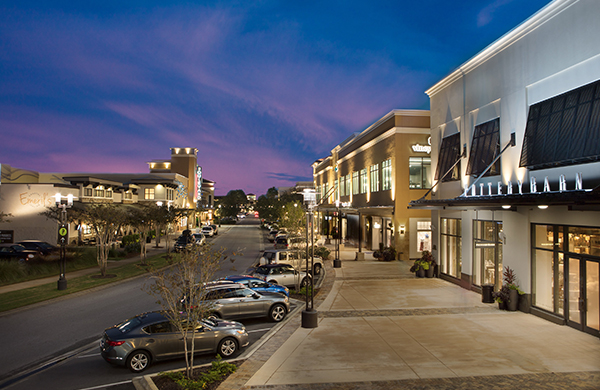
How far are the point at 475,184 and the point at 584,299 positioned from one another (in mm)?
7453

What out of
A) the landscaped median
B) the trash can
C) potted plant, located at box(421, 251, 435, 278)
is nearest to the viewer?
the trash can

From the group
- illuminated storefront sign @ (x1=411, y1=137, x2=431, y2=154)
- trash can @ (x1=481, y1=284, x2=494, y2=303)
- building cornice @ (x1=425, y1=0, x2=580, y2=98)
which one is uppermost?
building cornice @ (x1=425, y1=0, x2=580, y2=98)

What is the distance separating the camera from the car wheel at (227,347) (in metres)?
10.8

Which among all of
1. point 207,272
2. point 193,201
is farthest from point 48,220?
point 193,201

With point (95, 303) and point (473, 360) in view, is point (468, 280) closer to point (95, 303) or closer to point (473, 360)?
point (473, 360)

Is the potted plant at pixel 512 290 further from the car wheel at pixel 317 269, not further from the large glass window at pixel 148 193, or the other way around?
the large glass window at pixel 148 193

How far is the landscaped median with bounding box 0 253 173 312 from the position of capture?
689 inches

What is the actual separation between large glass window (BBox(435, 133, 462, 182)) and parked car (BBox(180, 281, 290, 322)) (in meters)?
11.8

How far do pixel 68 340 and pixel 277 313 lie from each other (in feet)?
23.0

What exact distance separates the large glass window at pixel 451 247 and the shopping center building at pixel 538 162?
0.39m

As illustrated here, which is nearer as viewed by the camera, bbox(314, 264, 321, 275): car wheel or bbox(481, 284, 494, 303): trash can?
bbox(481, 284, 494, 303): trash can

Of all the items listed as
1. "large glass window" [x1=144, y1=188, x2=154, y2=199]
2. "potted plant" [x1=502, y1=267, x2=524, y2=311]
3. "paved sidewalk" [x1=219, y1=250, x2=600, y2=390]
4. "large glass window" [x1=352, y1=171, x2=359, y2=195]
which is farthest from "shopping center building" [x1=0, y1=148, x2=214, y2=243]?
"potted plant" [x1=502, y1=267, x2=524, y2=311]

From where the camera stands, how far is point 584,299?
477 inches

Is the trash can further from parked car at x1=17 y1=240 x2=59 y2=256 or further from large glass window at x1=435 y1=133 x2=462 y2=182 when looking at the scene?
parked car at x1=17 y1=240 x2=59 y2=256
